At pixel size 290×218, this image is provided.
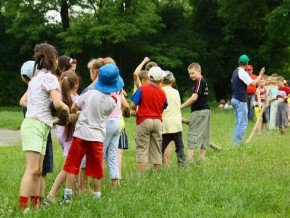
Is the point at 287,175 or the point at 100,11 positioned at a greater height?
the point at 100,11

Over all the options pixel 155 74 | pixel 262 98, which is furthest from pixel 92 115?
pixel 262 98

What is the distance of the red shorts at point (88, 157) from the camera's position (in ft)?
23.9

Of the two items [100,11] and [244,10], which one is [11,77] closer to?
[100,11]

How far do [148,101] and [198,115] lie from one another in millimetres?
2174

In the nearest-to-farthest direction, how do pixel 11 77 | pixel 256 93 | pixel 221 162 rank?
1. pixel 221 162
2. pixel 256 93
3. pixel 11 77

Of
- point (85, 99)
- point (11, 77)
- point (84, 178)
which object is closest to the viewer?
point (85, 99)

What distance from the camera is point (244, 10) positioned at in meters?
41.4

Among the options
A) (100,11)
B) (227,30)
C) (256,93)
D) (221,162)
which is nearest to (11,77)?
(100,11)

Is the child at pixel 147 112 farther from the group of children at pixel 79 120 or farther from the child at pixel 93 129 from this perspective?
the child at pixel 93 129

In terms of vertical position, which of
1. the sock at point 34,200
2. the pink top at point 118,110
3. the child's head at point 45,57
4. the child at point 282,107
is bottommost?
the child at point 282,107

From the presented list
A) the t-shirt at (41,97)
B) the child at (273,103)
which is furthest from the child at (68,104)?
the child at (273,103)

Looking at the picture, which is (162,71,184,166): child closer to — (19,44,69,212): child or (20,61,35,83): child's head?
(20,61,35,83): child's head

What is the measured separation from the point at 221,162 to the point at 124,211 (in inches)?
176

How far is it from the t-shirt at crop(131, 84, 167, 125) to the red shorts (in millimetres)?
2280
